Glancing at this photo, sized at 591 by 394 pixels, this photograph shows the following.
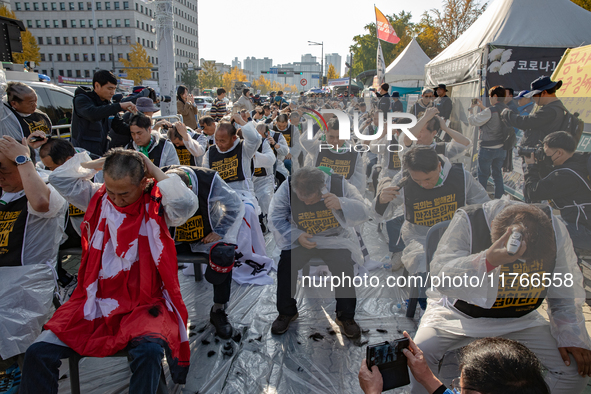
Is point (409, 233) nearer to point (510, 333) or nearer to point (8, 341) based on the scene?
point (510, 333)

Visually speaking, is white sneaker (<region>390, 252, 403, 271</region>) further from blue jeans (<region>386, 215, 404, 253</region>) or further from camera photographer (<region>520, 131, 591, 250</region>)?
camera photographer (<region>520, 131, 591, 250</region>)

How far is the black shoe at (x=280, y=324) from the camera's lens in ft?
9.84

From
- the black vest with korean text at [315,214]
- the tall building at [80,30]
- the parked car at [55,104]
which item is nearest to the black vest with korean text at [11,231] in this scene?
the black vest with korean text at [315,214]

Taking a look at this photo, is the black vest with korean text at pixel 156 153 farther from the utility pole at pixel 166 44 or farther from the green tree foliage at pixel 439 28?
the green tree foliage at pixel 439 28

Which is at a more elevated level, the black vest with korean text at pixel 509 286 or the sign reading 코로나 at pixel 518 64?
the sign reading 코로나 at pixel 518 64

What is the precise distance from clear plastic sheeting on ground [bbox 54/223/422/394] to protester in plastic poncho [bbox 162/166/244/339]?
0.17 m

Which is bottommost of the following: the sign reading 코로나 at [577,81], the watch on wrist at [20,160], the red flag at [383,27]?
the watch on wrist at [20,160]

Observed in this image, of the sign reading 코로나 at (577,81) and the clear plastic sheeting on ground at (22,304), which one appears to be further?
the sign reading 코로나 at (577,81)

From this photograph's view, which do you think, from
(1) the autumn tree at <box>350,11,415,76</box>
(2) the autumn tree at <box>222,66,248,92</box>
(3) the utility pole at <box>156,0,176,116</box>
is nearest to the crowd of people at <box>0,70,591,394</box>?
(3) the utility pole at <box>156,0,176,116</box>

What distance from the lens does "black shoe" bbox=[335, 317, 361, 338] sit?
2.92 meters

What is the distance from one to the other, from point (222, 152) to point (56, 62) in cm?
7810

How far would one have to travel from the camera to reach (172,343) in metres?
2.00

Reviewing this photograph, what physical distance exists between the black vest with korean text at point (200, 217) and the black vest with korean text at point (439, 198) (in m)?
1.73

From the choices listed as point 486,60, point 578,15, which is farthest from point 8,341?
point 578,15
